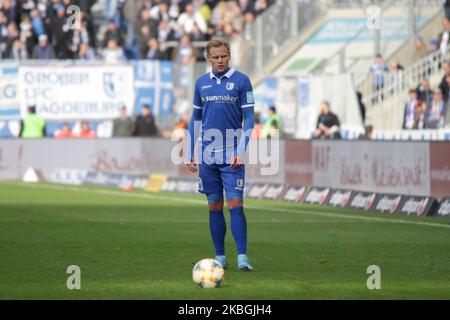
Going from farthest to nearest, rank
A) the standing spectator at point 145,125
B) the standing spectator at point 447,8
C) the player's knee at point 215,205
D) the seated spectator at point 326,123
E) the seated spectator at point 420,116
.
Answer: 1. the standing spectator at point 145,125
2. the standing spectator at point 447,8
3. the seated spectator at point 326,123
4. the seated spectator at point 420,116
5. the player's knee at point 215,205

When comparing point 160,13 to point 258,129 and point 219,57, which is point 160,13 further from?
point 219,57

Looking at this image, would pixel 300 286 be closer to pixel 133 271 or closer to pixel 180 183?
pixel 133 271

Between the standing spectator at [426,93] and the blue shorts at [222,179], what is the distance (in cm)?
1662

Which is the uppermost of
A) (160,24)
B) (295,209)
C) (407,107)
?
(160,24)

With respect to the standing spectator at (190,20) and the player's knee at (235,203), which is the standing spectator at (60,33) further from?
the player's knee at (235,203)

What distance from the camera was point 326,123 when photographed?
32.0 m

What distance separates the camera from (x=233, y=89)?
14.3 m

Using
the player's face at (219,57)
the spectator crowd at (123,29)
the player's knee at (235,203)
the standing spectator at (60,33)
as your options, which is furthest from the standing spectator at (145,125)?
the player's face at (219,57)

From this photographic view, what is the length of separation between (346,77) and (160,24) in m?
10.2

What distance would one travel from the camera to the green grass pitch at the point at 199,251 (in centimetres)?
1257

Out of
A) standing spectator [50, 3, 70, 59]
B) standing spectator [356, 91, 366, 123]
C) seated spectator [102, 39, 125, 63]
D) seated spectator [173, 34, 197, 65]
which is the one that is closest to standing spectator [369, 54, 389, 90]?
standing spectator [356, 91, 366, 123]

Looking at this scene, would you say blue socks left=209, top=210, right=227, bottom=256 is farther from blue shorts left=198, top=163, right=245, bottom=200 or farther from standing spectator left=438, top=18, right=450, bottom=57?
standing spectator left=438, top=18, right=450, bottom=57

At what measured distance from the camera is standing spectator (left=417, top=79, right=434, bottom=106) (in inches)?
1201
